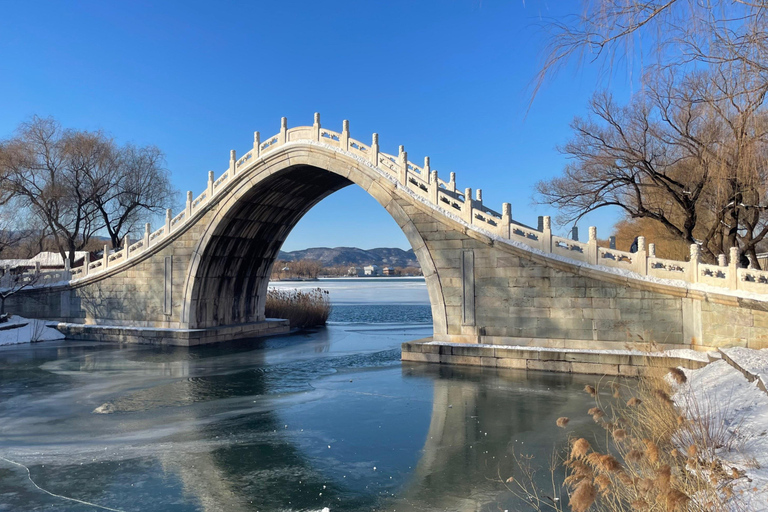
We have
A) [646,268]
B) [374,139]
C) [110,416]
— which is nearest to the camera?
[110,416]

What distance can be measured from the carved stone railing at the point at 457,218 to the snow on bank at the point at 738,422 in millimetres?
3558

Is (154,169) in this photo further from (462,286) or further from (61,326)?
(462,286)

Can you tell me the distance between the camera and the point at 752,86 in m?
5.39

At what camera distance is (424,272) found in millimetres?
17375

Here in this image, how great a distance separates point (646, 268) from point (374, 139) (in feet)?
31.7

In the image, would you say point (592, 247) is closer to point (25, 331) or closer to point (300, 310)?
point (300, 310)

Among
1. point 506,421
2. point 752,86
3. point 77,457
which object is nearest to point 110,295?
point 77,457

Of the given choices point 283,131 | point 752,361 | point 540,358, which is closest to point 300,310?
point 283,131

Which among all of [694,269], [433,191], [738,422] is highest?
[433,191]

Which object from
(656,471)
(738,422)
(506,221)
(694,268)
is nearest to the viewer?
(656,471)

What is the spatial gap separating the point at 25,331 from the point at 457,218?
20848mm

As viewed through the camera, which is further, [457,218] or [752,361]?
[457,218]

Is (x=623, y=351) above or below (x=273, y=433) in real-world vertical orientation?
above

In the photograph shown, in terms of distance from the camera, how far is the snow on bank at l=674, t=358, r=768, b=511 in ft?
15.7
